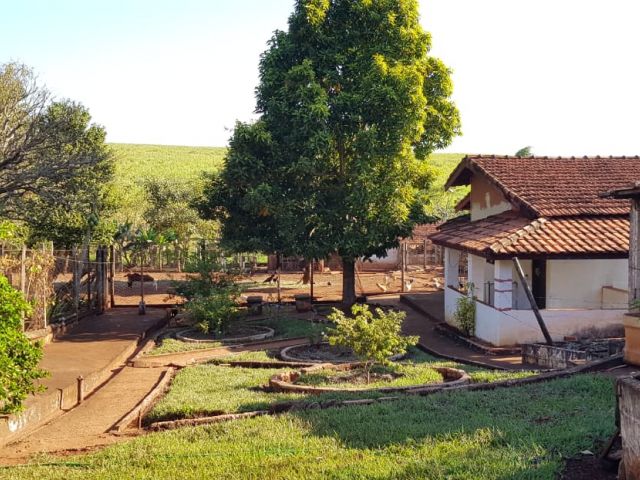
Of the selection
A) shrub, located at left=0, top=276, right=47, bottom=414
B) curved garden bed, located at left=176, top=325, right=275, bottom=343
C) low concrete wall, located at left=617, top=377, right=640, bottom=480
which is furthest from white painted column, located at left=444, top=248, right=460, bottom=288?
low concrete wall, located at left=617, top=377, right=640, bottom=480

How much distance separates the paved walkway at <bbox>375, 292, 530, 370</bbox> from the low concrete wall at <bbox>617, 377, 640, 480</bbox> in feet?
26.6

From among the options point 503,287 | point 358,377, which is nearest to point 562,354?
point 503,287

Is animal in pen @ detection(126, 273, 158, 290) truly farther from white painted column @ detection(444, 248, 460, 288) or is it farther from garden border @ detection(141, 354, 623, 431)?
garden border @ detection(141, 354, 623, 431)

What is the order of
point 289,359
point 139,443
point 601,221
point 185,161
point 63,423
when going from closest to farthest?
point 139,443 → point 63,423 → point 289,359 → point 601,221 → point 185,161

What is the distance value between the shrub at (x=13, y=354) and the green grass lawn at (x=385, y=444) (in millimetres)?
1027

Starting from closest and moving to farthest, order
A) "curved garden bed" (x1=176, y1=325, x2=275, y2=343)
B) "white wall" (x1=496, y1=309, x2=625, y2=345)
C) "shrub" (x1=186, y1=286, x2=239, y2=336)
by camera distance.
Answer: "white wall" (x1=496, y1=309, x2=625, y2=345)
"curved garden bed" (x1=176, y1=325, x2=275, y2=343)
"shrub" (x1=186, y1=286, x2=239, y2=336)

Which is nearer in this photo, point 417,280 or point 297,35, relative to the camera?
point 297,35

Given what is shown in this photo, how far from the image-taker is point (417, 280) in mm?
33438

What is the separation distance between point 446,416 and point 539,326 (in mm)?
8318

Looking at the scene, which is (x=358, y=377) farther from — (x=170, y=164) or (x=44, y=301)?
(x=170, y=164)

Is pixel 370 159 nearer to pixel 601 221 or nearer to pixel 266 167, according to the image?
pixel 266 167

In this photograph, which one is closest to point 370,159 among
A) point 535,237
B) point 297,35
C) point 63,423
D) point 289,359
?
point 297,35

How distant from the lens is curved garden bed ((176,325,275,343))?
751 inches

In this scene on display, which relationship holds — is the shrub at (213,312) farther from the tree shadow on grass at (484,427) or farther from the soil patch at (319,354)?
the tree shadow on grass at (484,427)
